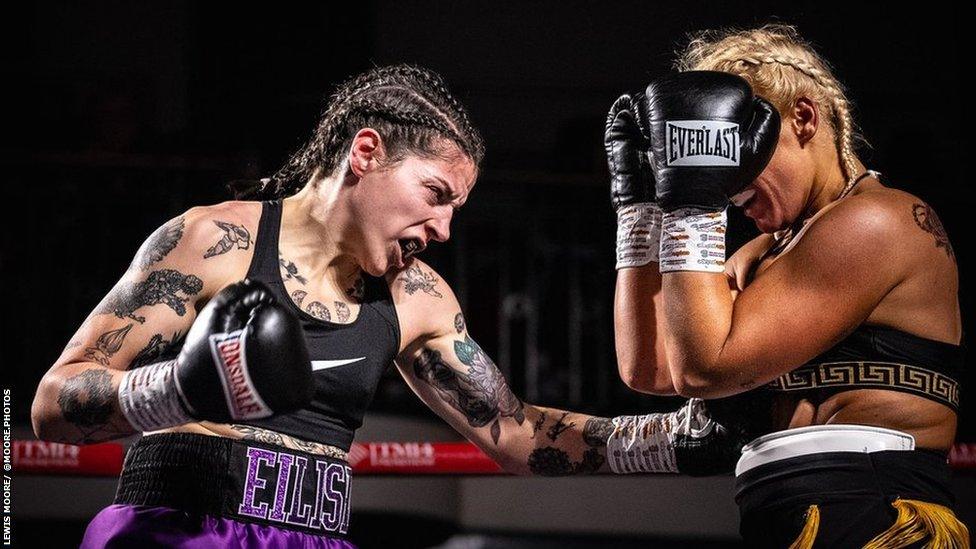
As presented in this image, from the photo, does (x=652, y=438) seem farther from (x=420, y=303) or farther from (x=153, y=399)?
(x=153, y=399)

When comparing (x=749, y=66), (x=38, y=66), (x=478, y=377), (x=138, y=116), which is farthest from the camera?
(x=38, y=66)

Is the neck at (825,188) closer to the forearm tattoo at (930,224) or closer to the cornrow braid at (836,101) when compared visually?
the cornrow braid at (836,101)

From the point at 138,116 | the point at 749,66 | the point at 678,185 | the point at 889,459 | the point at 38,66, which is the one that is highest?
the point at 38,66

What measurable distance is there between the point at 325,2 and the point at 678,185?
4.65 meters

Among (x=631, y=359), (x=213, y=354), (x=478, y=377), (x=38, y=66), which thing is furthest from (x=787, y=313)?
(x=38, y=66)

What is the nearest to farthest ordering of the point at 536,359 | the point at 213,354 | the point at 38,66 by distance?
the point at 213,354
the point at 536,359
the point at 38,66

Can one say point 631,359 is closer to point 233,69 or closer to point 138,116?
point 138,116

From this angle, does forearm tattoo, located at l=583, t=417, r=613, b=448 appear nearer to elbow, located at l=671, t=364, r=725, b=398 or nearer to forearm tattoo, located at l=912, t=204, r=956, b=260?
elbow, located at l=671, t=364, r=725, b=398

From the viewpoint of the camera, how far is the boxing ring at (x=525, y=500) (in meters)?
3.52

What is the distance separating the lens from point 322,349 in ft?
6.57

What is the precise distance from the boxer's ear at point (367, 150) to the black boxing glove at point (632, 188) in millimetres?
474

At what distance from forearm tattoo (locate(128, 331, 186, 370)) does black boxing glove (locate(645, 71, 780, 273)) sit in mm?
879

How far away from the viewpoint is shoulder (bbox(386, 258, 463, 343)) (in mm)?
2189

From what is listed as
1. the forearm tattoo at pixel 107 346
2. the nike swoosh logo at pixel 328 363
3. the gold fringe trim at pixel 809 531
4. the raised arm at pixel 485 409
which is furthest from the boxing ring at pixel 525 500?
the gold fringe trim at pixel 809 531
